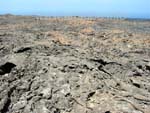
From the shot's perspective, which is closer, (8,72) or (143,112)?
→ (143,112)

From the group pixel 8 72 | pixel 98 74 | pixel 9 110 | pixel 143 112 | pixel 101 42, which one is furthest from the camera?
pixel 101 42

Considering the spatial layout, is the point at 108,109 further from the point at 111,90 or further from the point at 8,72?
the point at 8,72

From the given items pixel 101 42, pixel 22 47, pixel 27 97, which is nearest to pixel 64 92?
pixel 27 97

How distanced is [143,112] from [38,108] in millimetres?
3194

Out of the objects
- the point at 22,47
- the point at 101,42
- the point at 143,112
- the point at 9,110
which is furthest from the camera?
the point at 101,42

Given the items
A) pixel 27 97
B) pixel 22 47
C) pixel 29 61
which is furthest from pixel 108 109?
pixel 22 47

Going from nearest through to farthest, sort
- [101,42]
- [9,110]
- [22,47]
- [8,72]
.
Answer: [9,110] < [8,72] < [22,47] < [101,42]

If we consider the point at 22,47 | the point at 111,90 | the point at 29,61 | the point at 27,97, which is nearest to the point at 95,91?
the point at 111,90

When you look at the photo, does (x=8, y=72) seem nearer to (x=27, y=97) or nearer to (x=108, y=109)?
(x=27, y=97)

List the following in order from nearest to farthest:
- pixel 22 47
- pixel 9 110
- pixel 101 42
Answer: pixel 9 110
pixel 22 47
pixel 101 42

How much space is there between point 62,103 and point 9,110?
1752 mm

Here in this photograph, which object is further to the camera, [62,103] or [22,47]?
[22,47]

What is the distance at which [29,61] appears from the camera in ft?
46.1

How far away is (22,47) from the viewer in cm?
1589
